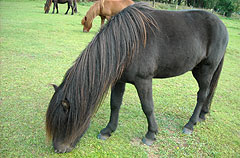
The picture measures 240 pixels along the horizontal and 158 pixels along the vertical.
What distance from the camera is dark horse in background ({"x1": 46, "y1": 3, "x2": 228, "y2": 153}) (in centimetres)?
202

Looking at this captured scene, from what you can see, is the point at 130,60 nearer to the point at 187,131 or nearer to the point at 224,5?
the point at 187,131

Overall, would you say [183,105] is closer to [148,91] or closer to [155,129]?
[155,129]

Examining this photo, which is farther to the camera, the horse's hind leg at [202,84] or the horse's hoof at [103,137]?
the horse's hind leg at [202,84]

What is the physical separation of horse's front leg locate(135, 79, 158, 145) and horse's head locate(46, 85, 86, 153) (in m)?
0.78

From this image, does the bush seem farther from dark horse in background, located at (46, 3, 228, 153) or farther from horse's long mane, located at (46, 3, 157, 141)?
horse's long mane, located at (46, 3, 157, 141)

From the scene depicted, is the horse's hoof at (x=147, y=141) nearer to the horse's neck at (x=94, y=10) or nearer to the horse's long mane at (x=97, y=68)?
the horse's long mane at (x=97, y=68)

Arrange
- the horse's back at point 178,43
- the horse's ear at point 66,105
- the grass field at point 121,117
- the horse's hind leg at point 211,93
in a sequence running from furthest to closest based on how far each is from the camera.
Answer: the horse's hind leg at point 211,93 < the grass field at point 121,117 < the horse's back at point 178,43 < the horse's ear at point 66,105

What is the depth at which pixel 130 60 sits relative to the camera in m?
2.19

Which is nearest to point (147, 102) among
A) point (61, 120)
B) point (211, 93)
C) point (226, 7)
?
point (61, 120)

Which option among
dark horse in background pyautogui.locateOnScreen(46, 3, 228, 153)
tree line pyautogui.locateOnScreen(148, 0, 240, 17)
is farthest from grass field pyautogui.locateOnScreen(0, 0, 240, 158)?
tree line pyautogui.locateOnScreen(148, 0, 240, 17)

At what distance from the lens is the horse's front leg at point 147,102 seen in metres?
2.31

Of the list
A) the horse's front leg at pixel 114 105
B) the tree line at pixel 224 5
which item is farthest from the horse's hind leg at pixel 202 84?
the tree line at pixel 224 5

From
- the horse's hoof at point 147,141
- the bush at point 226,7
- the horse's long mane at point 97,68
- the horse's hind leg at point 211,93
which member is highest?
the horse's long mane at point 97,68

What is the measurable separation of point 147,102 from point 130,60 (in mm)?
583
